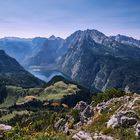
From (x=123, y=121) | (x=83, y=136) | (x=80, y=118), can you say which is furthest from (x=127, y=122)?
(x=80, y=118)

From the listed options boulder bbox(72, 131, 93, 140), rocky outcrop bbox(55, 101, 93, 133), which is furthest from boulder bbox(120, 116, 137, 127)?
rocky outcrop bbox(55, 101, 93, 133)

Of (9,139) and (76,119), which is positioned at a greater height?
(9,139)

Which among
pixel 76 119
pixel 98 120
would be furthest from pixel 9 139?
pixel 76 119

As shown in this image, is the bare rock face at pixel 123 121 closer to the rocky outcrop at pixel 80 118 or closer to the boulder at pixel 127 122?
the boulder at pixel 127 122

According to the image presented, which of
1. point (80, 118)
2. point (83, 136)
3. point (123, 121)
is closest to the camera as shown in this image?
point (83, 136)

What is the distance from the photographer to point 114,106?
248 feet

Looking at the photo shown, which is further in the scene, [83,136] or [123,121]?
[123,121]

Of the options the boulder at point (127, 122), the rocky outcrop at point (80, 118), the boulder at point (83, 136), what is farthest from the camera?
the rocky outcrop at point (80, 118)

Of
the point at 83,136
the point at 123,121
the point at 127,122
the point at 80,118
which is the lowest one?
the point at 80,118

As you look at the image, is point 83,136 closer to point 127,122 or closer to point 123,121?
point 123,121

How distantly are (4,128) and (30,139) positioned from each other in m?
2.57

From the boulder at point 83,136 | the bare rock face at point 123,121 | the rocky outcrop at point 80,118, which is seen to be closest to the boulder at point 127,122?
the bare rock face at point 123,121

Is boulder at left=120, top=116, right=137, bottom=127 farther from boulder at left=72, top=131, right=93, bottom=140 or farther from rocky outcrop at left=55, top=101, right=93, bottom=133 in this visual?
rocky outcrop at left=55, top=101, right=93, bottom=133

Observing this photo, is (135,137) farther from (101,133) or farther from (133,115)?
(133,115)
